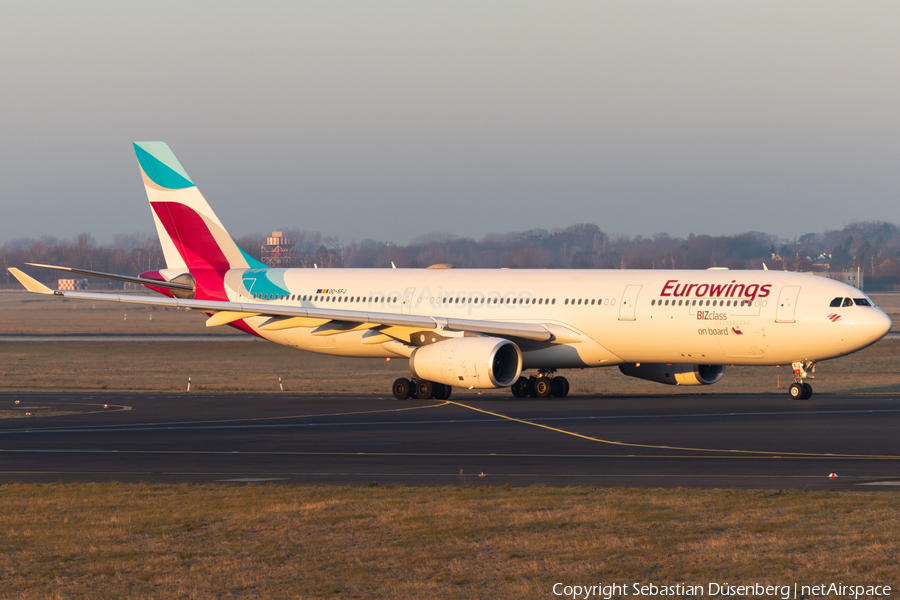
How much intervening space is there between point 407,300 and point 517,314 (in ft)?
14.6

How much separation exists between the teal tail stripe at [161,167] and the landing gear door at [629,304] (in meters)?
18.8

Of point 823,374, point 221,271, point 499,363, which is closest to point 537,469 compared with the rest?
point 499,363

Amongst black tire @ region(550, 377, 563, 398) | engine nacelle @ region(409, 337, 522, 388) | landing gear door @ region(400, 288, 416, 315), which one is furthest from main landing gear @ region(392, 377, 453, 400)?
black tire @ region(550, 377, 563, 398)

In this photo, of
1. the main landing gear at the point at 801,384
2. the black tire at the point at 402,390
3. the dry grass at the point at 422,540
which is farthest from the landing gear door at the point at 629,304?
the dry grass at the point at 422,540

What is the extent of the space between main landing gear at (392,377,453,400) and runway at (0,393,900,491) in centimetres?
70

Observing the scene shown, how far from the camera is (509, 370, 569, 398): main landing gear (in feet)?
131

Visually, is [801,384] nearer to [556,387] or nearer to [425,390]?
[556,387]

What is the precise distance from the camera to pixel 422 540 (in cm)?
1322

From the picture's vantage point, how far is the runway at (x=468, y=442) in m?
19.4

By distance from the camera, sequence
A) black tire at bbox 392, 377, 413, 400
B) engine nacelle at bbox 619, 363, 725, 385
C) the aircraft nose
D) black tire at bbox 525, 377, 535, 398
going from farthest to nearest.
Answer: black tire at bbox 525, 377, 535, 398 < engine nacelle at bbox 619, 363, 725, 385 < black tire at bbox 392, 377, 413, 400 < the aircraft nose

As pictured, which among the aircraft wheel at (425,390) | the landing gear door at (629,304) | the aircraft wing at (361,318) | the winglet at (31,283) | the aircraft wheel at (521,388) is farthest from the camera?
the aircraft wheel at (521,388)

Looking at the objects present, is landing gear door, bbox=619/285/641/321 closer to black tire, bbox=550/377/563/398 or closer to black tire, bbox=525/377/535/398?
black tire, bbox=550/377/563/398

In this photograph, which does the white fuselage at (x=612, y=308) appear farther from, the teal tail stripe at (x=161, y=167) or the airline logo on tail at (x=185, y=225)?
the teal tail stripe at (x=161, y=167)

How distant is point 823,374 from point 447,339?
74.7 feet
